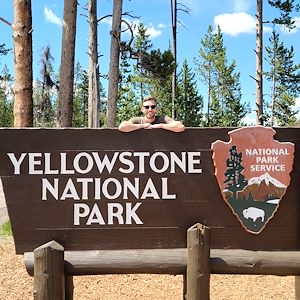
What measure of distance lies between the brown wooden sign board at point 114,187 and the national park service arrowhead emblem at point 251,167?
0.05 m

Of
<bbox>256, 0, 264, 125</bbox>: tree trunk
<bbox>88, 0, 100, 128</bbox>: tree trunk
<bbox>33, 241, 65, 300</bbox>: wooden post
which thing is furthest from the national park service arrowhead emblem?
<bbox>256, 0, 264, 125</bbox>: tree trunk

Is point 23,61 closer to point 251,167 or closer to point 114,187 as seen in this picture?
point 114,187

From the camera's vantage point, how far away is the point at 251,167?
3369 mm

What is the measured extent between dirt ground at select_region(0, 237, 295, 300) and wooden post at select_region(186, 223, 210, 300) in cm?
199

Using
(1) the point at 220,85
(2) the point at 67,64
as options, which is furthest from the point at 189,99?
(2) the point at 67,64

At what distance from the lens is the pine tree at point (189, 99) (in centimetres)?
4866

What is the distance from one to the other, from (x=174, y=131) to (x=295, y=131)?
3.05 feet

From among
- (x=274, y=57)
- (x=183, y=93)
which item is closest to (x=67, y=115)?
(x=274, y=57)

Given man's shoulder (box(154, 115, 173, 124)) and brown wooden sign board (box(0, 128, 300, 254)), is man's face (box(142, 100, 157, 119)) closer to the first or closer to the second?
man's shoulder (box(154, 115, 173, 124))

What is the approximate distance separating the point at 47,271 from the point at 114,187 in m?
0.78

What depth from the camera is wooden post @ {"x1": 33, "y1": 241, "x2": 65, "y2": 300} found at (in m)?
3.24

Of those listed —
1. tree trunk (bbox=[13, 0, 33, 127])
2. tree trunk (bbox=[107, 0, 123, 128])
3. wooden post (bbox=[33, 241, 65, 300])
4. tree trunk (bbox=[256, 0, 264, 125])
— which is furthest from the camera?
tree trunk (bbox=[256, 0, 264, 125])

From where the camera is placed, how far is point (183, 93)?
51156 millimetres

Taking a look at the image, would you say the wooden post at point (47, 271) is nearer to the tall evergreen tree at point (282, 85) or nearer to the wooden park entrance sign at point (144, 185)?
the wooden park entrance sign at point (144, 185)
